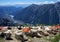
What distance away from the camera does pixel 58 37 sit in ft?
40.3

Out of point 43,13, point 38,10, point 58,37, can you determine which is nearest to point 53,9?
point 43,13

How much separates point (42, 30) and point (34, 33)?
104 centimetres

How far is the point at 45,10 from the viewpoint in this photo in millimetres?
106250

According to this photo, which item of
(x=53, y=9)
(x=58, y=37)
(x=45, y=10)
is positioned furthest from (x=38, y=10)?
(x=58, y=37)

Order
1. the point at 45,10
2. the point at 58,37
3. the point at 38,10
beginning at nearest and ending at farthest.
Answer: the point at 58,37
the point at 45,10
the point at 38,10

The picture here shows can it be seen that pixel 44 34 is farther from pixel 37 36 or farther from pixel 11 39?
pixel 11 39

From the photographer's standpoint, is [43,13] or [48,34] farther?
[43,13]

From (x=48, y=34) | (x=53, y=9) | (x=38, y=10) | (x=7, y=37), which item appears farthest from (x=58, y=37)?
(x=38, y=10)

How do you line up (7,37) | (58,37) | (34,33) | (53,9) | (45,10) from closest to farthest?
(58,37) < (7,37) < (34,33) < (53,9) < (45,10)

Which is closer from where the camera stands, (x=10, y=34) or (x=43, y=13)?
(x=10, y=34)

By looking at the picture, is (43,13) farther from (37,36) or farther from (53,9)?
(37,36)

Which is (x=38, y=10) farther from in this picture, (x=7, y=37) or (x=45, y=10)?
(x=7, y=37)

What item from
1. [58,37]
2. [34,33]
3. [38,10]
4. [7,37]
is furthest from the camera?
[38,10]

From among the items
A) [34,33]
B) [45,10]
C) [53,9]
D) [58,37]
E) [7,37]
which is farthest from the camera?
[45,10]
